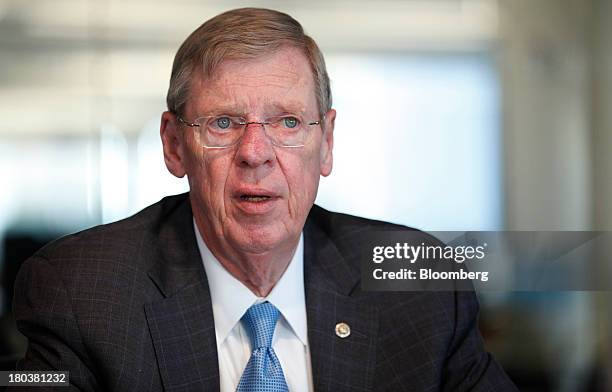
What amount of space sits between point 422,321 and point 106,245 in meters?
0.63

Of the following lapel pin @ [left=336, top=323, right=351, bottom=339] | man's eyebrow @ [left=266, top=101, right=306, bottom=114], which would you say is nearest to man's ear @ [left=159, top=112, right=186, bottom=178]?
man's eyebrow @ [left=266, top=101, right=306, bottom=114]

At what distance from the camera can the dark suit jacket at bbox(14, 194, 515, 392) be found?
1526mm

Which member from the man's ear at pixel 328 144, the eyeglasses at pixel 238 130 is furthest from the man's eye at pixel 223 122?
the man's ear at pixel 328 144

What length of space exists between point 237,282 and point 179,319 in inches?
5.8

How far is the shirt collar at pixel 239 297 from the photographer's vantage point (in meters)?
1.64

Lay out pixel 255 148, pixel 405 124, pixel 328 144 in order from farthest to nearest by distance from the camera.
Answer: pixel 405 124
pixel 328 144
pixel 255 148

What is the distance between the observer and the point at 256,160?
1.53 meters

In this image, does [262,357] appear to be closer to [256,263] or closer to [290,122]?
[256,263]

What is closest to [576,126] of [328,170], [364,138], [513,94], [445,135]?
[513,94]

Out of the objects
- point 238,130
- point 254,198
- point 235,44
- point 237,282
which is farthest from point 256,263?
point 235,44

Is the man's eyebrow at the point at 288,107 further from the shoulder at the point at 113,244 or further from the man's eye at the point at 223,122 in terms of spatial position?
the shoulder at the point at 113,244

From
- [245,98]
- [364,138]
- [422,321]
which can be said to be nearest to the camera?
[245,98]

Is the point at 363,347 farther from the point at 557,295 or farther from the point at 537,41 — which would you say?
the point at 537,41

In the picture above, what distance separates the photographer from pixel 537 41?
1970 millimetres
